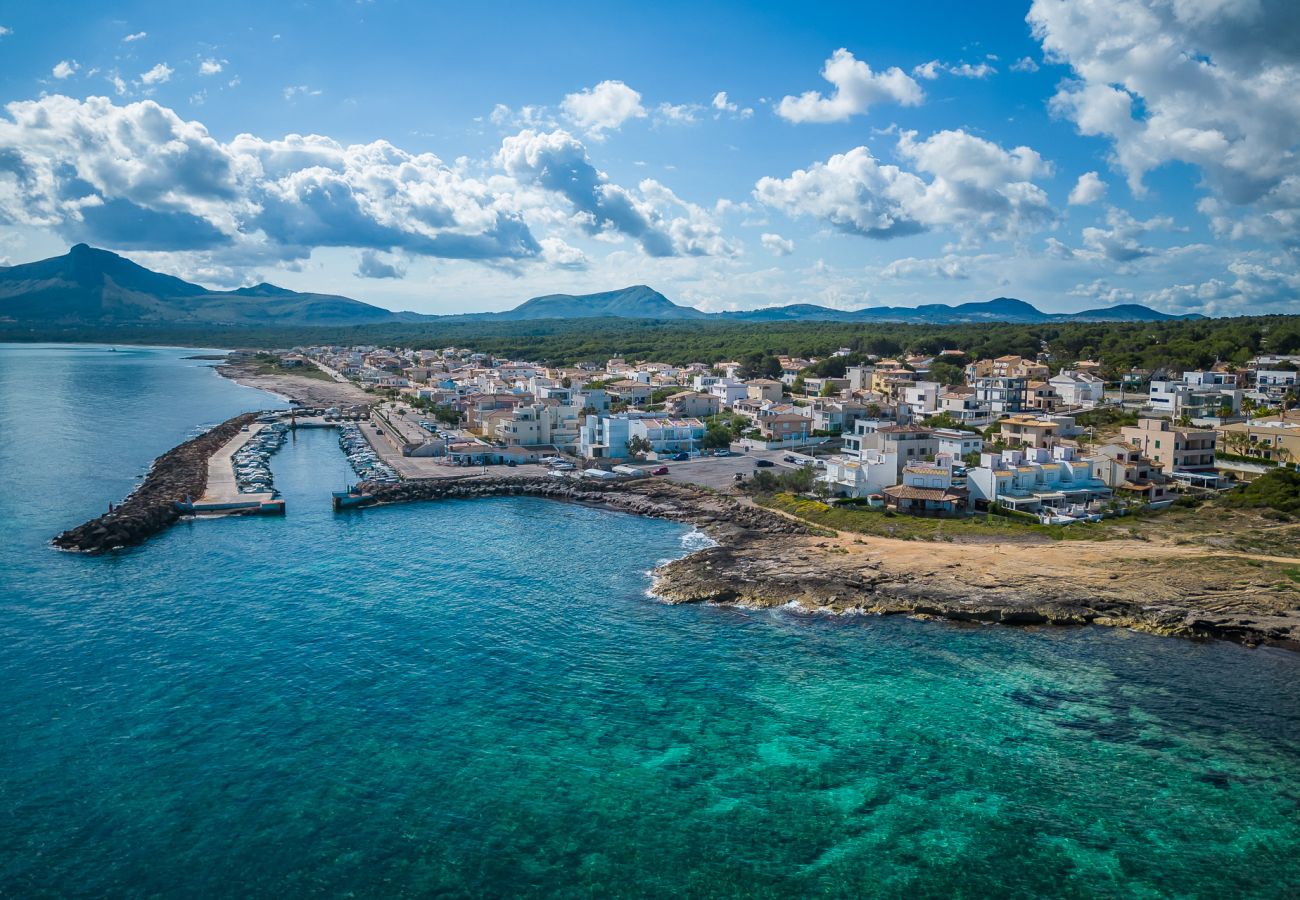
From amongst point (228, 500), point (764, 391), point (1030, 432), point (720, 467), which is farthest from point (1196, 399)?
point (228, 500)

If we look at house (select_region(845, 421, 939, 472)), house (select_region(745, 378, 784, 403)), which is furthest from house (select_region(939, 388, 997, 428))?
house (select_region(845, 421, 939, 472))

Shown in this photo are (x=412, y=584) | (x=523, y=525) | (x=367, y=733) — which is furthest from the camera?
(x=523, y=525)

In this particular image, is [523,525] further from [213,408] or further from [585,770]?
[213,408]

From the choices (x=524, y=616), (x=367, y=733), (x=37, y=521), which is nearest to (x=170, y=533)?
(x=37, y=521)

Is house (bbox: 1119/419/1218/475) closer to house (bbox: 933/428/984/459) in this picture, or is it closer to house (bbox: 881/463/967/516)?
house (bbox: 933/428/984/459)

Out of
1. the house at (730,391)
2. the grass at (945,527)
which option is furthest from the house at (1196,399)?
the house at (730,391)
